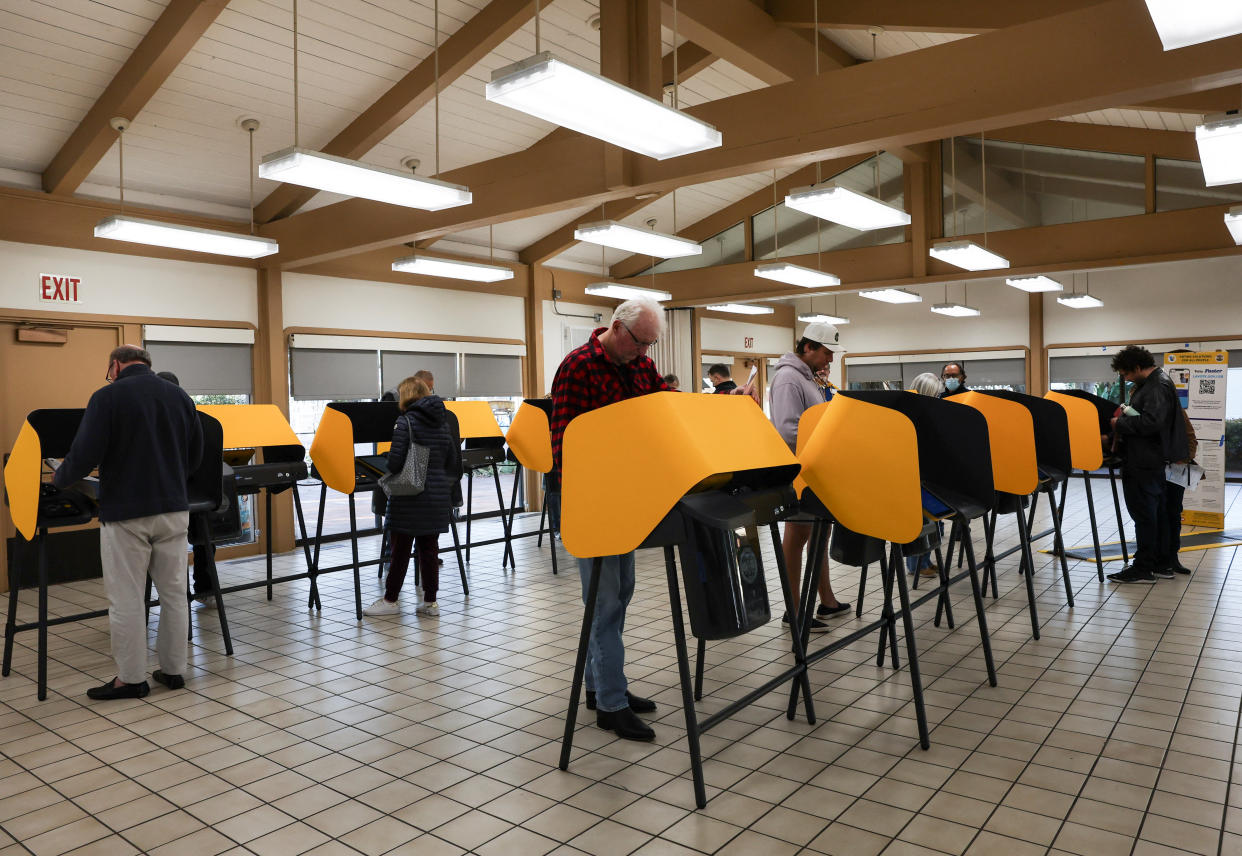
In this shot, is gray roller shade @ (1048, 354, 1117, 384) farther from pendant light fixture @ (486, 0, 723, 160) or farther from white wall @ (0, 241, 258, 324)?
white wall @ (0, 241, 258, 324)

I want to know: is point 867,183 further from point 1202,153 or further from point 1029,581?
point 1029,581

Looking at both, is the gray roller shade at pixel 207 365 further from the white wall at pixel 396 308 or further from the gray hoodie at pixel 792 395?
the gray hoodie at pixel 792 395

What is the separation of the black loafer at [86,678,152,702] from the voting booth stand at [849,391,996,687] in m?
3.26

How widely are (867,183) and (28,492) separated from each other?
8.81 metres

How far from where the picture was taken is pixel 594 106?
357 cm

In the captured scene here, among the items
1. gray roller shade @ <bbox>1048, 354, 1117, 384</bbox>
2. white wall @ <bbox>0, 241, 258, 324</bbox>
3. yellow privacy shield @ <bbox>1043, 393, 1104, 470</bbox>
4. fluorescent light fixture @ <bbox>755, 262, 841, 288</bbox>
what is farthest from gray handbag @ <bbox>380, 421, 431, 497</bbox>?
gray roller shade @ <bbox>1048, 354, 1117, 384</bbox>

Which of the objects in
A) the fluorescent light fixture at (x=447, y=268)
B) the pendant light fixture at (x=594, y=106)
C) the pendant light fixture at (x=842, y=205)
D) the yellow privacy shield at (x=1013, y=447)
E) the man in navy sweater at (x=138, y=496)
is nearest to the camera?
the pendant light fixture at (x=594, y=106)

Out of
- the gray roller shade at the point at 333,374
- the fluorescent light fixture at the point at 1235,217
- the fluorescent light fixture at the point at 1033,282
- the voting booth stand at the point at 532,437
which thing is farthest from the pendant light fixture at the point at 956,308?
the gray roller shade at the point at 333,374

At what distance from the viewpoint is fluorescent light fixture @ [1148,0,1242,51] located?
2.59 metres

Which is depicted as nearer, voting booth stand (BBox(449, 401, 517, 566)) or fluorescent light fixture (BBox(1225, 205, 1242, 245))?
fluorescent light fixture (BBox(1225, 205, 1242, 245))

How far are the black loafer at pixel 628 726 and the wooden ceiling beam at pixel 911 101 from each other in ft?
10.8

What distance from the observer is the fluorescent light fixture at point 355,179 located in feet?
14.2

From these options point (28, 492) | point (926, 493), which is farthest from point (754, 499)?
point (28, 492)

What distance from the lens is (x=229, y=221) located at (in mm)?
7410
